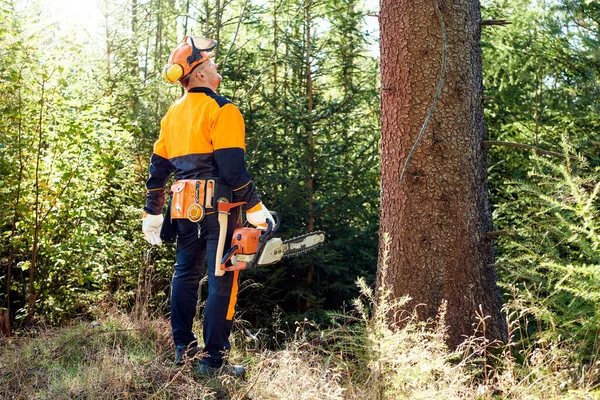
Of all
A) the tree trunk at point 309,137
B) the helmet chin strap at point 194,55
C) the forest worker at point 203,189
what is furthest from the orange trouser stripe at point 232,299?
the tree trunk at point 309,137

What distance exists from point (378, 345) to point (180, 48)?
2.31m

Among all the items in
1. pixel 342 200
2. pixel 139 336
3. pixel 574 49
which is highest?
pixel 574 49

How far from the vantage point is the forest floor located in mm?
3176

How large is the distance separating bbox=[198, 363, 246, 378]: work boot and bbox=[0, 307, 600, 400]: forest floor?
0.06 m

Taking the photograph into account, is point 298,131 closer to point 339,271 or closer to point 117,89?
point 339,271

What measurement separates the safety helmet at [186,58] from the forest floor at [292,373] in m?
1.85

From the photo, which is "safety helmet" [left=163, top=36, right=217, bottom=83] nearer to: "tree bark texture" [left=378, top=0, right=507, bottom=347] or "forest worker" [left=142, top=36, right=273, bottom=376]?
"forest worker" [left=142, top=36, right=273, bottom=376]

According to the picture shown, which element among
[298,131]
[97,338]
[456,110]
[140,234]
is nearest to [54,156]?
[140,234]

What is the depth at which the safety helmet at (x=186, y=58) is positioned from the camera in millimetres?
4105

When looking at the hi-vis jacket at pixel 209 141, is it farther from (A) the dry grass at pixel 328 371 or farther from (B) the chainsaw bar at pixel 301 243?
(A) the dry grass at pixel 328 371

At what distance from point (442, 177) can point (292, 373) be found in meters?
1.62

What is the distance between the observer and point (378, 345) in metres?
3.44

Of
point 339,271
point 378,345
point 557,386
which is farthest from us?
point 339,271

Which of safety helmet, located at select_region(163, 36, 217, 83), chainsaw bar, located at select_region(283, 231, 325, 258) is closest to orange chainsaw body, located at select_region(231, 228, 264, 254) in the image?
chainsaw bar, located at select_region(283, 231, 325, 258)
